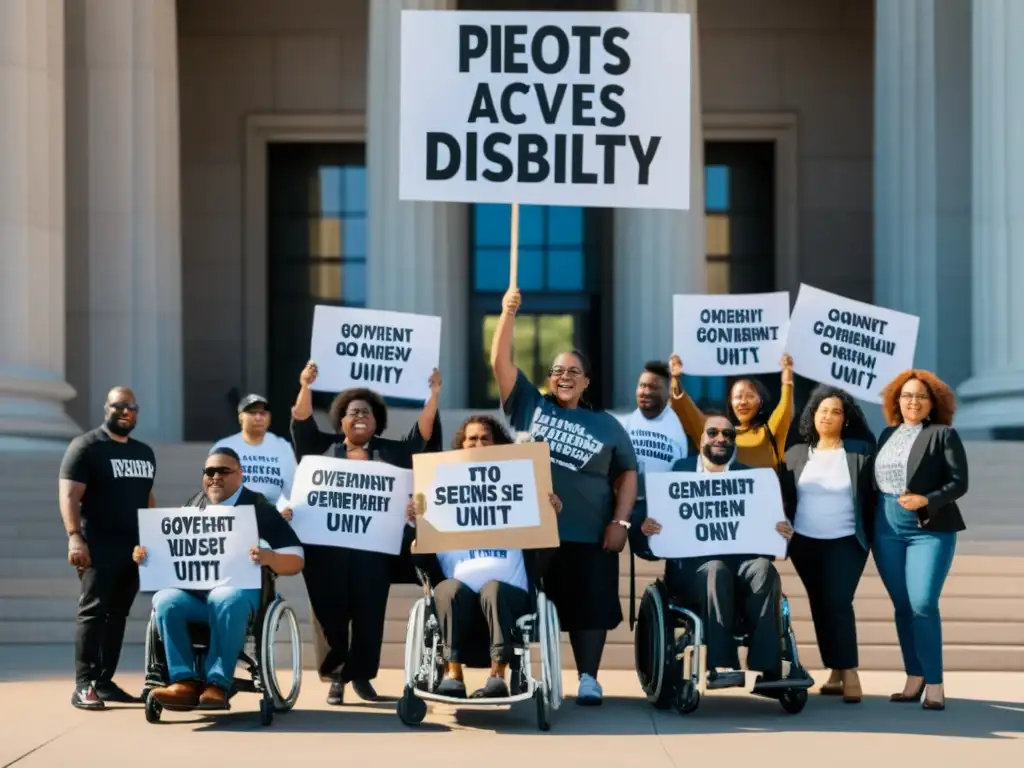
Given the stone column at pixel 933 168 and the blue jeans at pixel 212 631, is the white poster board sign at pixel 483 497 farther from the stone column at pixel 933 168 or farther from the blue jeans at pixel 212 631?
the stone column at pixel 933 168

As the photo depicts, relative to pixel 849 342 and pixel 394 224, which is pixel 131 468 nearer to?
pixel 849 342

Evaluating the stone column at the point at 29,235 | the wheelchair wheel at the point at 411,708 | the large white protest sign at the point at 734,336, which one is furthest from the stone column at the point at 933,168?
the wheelchair wheel at the point at 411,708

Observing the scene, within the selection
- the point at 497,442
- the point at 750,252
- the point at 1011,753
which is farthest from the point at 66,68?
the point at 1011,753

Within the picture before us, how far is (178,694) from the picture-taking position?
823 centimetres

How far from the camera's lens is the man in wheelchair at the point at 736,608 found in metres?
8.62

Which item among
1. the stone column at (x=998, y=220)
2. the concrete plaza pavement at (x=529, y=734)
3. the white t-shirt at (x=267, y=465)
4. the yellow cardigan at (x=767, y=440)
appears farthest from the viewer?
the stone column at (x=998, y=220)

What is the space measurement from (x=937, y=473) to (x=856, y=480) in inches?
17.3

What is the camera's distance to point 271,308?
79.2 feet

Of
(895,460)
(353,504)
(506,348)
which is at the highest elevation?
(506,348)

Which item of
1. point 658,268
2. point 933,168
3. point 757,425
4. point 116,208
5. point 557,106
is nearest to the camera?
point 557,106

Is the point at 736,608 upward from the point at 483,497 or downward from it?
downward

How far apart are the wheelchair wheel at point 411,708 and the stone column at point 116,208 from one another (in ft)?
36.6

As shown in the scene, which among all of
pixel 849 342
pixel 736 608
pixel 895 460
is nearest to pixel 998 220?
pixel 849 342

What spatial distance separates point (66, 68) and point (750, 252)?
32.1 ft
